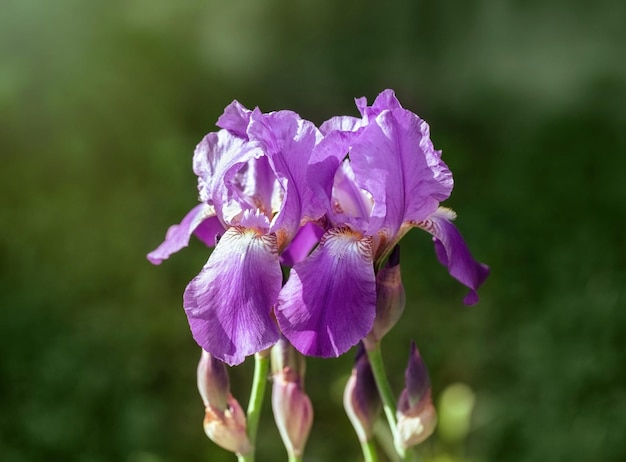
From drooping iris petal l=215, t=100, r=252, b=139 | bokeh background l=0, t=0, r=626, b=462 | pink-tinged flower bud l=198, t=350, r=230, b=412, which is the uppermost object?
drooping iris petal l=215, t=100, r=252, b=139

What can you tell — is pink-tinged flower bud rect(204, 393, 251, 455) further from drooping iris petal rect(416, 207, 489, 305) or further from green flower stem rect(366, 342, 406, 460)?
drooping iris petal rect(416, 207, 489, 305)

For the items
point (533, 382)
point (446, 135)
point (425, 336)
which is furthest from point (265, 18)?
point (533, 382)

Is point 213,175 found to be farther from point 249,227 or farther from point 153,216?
point 153,216

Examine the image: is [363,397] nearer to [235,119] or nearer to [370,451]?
[370,451]

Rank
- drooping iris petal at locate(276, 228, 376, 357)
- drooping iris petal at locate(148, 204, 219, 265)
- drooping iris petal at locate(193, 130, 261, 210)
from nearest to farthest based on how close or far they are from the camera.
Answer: drooping iris petal at locate(276, 228, 376, 357) → drooping iris petal at locate(193, 130, 261, 210) → drooping iris petal at locate(148, 204, 219, 265)

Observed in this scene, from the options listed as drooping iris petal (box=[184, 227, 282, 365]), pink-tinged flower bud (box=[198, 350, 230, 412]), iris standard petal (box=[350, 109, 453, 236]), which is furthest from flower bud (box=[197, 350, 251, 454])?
iris standard petal (box=[350, 109, 453, 236])

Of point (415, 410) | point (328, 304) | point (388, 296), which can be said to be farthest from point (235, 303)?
point (415, 410)

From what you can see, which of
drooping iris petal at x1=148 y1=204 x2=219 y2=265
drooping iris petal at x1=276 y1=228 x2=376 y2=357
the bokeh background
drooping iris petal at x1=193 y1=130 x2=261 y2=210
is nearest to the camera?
drooping iris petal at x1=276 y1=228 x2=376 y2=357
